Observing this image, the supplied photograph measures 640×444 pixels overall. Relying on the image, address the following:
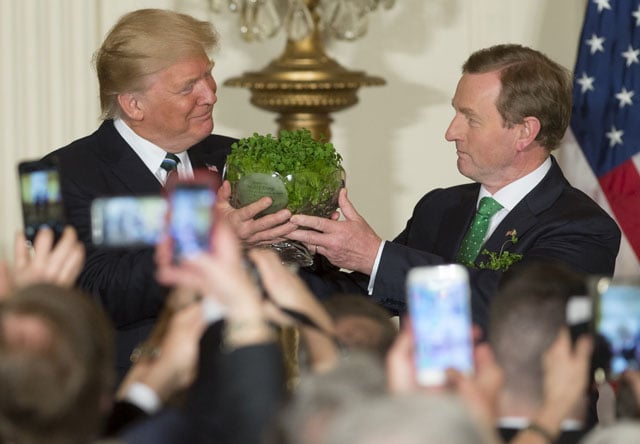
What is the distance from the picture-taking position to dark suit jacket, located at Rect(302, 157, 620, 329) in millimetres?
4016

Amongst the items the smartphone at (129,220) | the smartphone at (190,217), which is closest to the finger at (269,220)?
the smartphone at (129,220)

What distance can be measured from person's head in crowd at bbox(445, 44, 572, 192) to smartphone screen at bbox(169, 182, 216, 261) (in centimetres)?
177

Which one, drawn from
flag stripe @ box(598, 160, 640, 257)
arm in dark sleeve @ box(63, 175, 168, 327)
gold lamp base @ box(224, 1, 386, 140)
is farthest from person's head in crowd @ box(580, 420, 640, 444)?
gold lamp base @ box(224, 1, 386, 140)

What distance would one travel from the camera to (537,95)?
4289mm

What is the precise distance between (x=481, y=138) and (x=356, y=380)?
209cm

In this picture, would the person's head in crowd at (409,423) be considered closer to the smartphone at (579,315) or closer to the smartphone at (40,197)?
the smartphone at (579,315)

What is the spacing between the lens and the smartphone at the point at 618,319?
267 centimetres

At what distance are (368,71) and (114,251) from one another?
3.46 metres

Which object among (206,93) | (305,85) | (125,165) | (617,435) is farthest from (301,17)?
(617,435)

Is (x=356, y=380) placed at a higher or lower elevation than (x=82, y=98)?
higher

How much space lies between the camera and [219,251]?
8.18ft

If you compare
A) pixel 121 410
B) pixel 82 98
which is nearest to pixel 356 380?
pixel 121 410

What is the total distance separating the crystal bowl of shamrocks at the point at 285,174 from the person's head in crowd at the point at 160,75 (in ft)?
1.03

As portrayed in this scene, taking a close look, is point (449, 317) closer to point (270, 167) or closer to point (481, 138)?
point (270, 167)
